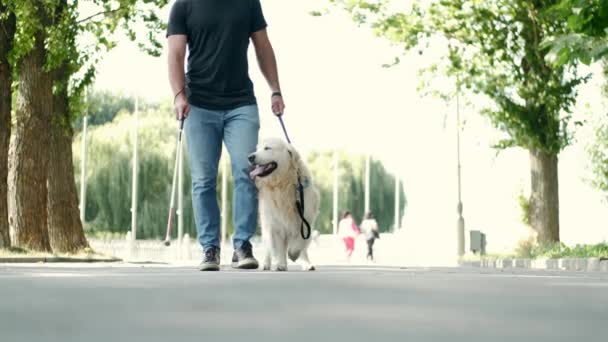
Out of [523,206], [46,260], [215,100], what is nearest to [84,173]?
[523,206]

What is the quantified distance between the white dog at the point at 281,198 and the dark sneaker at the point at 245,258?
0.15 meters

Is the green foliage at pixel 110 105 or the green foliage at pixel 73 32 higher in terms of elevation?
the green foliage at pixel 110 105

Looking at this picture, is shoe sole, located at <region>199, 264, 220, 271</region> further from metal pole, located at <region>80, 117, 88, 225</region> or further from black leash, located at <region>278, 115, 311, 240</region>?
metal pole, located at <region>80, 117, 88, 225</region>

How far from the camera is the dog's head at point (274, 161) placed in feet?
35.4

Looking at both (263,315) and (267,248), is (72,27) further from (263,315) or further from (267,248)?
(263,315)

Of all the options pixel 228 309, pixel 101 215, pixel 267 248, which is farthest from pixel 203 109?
pixel 101 215

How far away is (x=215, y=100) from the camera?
11.3 m

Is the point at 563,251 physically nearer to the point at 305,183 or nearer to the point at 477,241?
the point at 305,183

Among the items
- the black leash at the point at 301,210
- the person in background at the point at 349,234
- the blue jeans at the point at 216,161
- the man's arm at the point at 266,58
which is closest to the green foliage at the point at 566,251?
the man's arm at the point at 266,58

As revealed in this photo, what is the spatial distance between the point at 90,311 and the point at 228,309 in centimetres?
63

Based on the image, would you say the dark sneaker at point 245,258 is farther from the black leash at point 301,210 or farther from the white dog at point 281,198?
the black leash at point 301,210

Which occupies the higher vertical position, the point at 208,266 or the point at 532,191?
the point at 532,191

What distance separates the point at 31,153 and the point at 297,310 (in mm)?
21116

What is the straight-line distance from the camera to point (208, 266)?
35.8 ft
